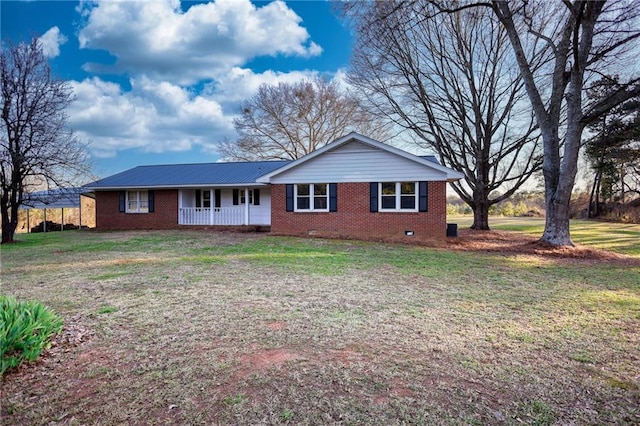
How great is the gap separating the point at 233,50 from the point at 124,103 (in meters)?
5.68

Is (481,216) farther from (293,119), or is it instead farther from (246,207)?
(293,119)

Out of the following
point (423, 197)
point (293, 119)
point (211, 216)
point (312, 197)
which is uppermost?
point (293, 119)

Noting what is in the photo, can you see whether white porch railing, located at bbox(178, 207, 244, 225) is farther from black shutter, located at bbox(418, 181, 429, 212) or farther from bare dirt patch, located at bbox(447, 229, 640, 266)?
bare dirt patch, located at bbox(447, 229, 640, 266)

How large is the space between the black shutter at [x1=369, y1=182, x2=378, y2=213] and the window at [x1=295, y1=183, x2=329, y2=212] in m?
2.04

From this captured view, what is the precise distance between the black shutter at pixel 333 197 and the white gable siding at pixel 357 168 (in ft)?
0.79

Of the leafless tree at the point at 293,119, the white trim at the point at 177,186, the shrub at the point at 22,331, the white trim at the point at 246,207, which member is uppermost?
the leafless tree at the point at 293,119

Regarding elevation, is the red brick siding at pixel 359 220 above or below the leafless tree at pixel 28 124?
below

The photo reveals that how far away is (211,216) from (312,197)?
22.7ft

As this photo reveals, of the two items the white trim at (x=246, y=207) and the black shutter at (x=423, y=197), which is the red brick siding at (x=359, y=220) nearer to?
the black shutter at (x=423, y=197)

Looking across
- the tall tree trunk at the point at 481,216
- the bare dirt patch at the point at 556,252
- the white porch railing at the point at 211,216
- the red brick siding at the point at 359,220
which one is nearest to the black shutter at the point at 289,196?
the red brick siding at the point at 359,220

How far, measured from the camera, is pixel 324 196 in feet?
55.1

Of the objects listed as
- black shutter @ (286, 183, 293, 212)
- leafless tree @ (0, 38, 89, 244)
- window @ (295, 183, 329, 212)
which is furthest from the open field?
leafless tree @ (0, 38, 89, 244)

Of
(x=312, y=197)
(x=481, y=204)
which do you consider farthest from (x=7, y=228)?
(x=481, y=204)

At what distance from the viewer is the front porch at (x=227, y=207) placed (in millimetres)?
20203
